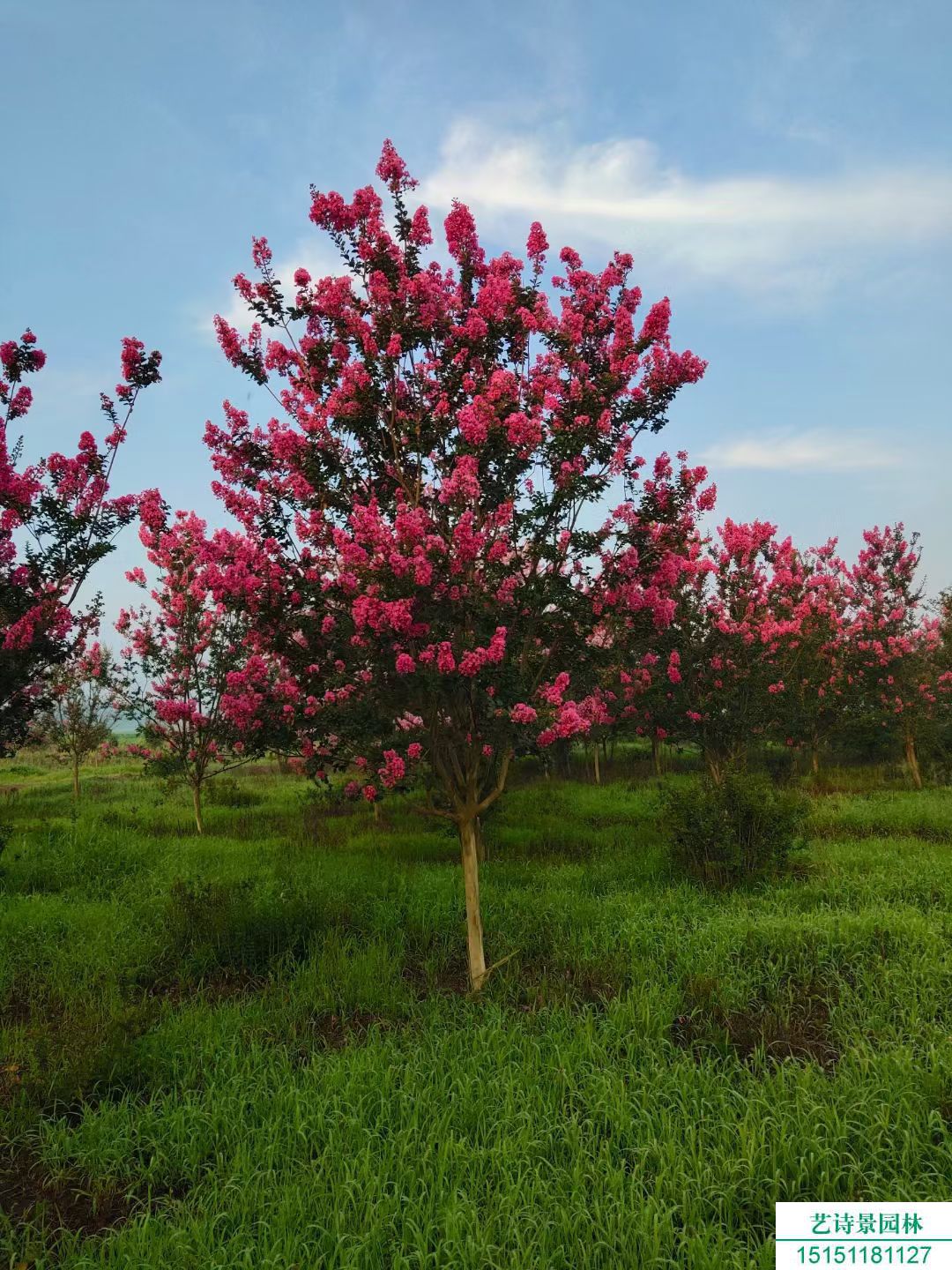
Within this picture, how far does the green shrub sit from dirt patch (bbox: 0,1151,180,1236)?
714cm

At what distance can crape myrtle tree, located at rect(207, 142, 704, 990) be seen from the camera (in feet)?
18.2

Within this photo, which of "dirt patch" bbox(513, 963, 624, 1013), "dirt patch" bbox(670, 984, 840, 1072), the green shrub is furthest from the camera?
the green shrub

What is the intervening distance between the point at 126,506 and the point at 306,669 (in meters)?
2.89

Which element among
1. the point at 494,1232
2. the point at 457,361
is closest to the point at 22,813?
the point at 457,361

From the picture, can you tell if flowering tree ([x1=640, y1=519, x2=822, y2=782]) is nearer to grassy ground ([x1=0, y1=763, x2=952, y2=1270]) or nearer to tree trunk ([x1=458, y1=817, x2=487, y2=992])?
grassy ground ([x1=0, y1=763, x2=952, y2=1270])

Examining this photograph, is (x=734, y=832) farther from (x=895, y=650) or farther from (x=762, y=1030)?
(x=895, y=650)

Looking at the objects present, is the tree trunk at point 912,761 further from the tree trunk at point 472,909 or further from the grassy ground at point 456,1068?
the tree trunk at point 472,909

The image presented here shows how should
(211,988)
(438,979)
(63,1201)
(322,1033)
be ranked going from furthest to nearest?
(438,979) → (211,988) → (322,1033) → (63,1201)

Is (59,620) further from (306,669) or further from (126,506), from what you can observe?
(306,669)

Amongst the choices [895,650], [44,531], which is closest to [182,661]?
[44,531]

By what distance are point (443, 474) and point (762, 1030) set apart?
479cm

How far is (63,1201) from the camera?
3.77 metres

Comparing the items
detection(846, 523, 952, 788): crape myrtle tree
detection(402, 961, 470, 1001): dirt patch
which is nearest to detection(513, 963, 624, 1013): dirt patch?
detection(402, 961, 470, 1001): dirt patch

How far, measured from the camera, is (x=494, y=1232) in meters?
3.26
